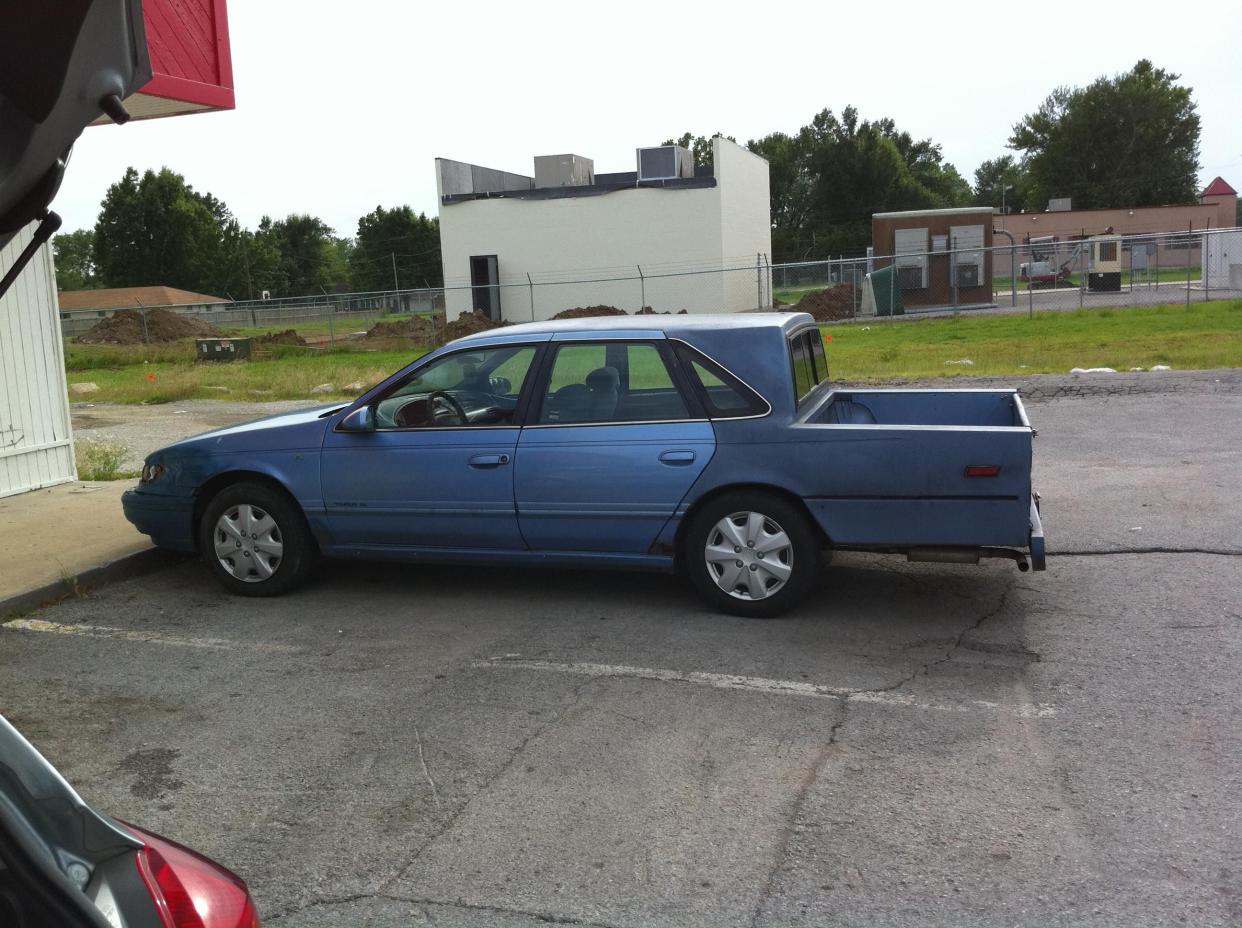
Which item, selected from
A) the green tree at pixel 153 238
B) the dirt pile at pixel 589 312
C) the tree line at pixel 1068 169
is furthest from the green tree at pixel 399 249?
the dirt pile at pixel 589 312

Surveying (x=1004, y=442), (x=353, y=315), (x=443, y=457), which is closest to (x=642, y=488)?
(x=443, y=457)

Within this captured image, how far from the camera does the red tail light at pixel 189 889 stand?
178 centimetres

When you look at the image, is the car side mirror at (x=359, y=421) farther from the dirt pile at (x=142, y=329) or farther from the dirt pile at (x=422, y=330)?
the dirt pile at (x=142, y=329)

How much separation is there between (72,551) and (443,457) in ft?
10.6

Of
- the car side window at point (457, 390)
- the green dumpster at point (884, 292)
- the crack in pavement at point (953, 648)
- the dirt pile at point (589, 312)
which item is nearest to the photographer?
the crack in pavement at point (953, 648)

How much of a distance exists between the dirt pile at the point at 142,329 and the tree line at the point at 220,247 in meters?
31.7

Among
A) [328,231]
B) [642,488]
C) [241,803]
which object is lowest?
[241,803]

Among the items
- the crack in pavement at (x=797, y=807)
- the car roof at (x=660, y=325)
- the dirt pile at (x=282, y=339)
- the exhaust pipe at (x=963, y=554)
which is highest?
the car roof at (x=660, y=325)

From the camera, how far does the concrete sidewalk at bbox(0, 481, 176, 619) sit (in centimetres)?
749

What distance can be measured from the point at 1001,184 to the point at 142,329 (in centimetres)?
9579

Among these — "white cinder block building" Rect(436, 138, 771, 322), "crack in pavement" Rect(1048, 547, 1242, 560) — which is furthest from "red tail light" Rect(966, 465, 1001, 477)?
"white cinder block building" Rect(436, 138, 771, 322)

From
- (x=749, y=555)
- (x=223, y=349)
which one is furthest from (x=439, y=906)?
(x=223, y=349)

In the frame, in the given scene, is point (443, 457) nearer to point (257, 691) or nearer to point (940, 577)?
point (257, 691)

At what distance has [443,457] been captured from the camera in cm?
685
